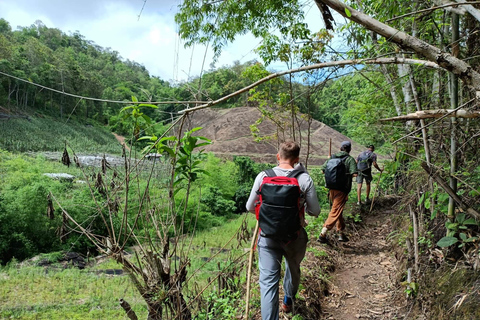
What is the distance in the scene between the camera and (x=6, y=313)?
5578 millimetres

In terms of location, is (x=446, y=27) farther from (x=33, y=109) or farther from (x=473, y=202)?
(x=33, y=109)

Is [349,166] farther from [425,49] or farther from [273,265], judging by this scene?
[425,49]

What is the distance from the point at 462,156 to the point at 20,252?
10.9 metres

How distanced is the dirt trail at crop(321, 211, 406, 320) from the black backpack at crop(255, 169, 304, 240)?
4.46 feet

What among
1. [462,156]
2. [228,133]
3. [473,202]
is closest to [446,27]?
[462,156]

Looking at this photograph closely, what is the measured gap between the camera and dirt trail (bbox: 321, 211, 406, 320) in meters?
3.15

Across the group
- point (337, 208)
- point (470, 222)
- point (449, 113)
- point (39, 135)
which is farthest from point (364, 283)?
point (39, 135)

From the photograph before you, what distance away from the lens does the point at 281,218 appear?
2.35m

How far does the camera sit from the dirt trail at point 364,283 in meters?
3.15

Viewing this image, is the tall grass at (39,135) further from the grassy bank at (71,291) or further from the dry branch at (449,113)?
the dry branch at (449,113)

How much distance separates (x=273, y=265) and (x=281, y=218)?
1.33 feet

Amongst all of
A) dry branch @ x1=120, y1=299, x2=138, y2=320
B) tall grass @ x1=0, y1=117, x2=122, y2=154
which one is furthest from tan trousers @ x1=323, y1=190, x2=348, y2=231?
tall grass @ x1=0, y1=117, x2=122, y2=154

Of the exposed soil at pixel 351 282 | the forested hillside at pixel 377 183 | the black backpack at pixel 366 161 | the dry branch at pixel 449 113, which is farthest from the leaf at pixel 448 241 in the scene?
the black backpack at pixel 366 161

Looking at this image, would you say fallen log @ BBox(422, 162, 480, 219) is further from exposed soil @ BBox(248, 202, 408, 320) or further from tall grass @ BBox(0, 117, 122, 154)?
tall grass @ BBox(0, 117, 122, 154)
